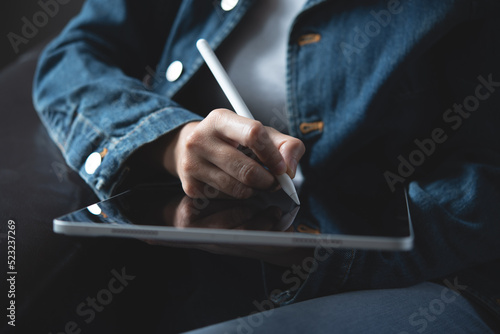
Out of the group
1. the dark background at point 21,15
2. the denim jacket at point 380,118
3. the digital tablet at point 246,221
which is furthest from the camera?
the dark background at point 21,15

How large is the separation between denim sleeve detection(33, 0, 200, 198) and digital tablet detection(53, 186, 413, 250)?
0.06m

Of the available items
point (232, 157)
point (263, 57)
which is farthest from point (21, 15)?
point (232, 157)

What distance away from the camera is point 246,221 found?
27 centimetres

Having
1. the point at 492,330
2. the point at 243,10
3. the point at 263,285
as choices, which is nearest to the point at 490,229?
the point at 492,330

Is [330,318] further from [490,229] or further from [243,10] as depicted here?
[243,10]

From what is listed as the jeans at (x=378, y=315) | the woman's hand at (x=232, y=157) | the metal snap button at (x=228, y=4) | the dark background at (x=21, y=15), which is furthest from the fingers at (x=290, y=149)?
the dark background at (x=21, y=15)

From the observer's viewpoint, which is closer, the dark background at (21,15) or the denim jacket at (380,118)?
the denim jacket at (380,118)

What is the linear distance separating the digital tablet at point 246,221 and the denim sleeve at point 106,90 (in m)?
0.06

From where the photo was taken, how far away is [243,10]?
47 centimetres

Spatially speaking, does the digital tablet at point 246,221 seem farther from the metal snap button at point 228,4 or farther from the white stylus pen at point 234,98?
the metal snap button at point 228,4

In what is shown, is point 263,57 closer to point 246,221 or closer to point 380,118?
point 380,118

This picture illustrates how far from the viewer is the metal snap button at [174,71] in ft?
1.63

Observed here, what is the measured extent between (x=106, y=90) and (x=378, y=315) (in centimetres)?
35

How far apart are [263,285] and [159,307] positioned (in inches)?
4.9
